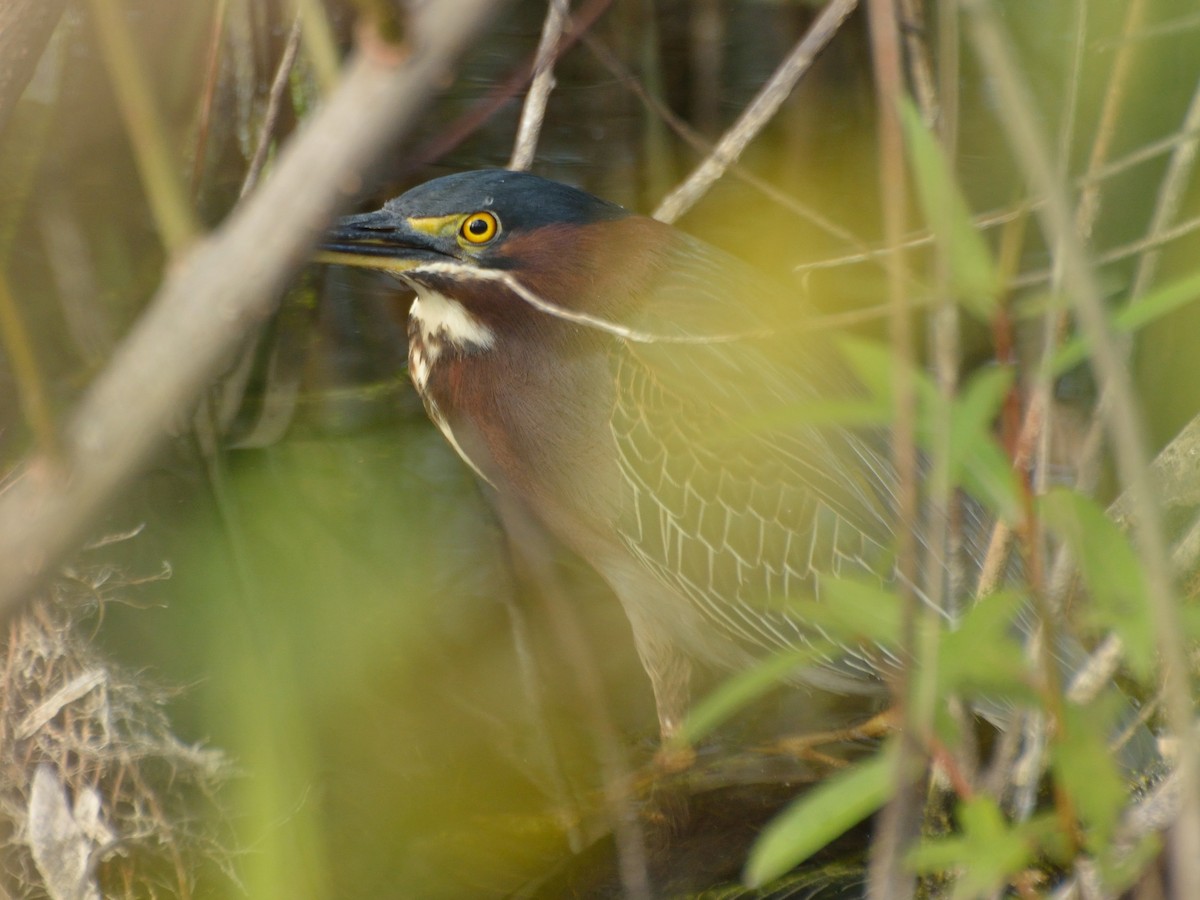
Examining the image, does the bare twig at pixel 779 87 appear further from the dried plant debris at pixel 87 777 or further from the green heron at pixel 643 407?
the dried plant debris at pixel 87 777

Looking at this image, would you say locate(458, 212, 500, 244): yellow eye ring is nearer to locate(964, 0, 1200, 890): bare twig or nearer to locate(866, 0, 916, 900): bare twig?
locate(866, 0, 916, 900): bare twig

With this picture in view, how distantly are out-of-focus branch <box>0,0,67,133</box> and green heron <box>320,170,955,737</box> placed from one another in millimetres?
863

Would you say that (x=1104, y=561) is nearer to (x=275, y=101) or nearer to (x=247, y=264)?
(x=247, y=264)

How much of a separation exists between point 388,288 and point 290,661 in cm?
149

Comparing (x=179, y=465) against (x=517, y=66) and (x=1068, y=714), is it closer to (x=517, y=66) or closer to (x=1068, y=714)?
(x=517, y=66)

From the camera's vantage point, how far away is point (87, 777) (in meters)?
2.08

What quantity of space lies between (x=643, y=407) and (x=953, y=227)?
1.52 meters

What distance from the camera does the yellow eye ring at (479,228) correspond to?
238 cm

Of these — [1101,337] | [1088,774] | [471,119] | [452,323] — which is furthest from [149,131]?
[471,119]

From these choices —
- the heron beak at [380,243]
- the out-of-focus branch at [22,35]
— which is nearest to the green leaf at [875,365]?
the out-of-focus branch at [22,35]

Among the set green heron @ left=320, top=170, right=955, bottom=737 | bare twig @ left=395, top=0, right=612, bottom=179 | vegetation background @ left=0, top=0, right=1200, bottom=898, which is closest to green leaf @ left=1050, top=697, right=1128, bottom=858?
vegetation background @ left=0, top=0, right=1200, bottom=898

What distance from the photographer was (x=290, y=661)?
9.08ft

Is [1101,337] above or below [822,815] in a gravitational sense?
above

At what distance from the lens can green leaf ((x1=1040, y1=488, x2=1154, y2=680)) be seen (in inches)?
38.9
